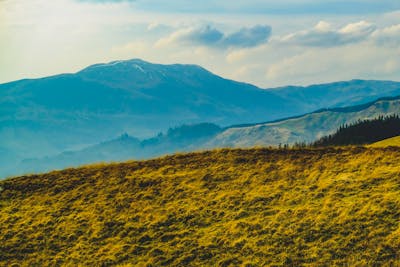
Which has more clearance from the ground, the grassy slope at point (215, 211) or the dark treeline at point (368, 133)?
the grassy slope at point (215, 211)

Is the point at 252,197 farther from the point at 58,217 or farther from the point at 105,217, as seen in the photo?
the point at 58,217

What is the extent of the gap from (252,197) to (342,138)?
559ft

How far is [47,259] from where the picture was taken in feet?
76.7

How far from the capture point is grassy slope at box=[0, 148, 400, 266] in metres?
21.9

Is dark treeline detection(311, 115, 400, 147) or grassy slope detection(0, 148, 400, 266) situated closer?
grassy slope detection(0, 148, 400, 266)

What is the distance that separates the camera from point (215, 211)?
85.9ft

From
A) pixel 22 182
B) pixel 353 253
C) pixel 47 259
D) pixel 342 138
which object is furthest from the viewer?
pixel 342 138

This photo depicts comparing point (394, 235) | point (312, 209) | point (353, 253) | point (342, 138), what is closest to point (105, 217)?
point (312, 209)

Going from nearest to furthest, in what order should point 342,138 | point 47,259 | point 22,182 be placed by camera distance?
1. point 47,259
2. point 22,182
3. point 342,138

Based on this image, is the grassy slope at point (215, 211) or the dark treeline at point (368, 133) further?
the dark treeline at point (368, 133)

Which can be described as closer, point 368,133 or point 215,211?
point 215,211

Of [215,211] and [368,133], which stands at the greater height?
[215,211]

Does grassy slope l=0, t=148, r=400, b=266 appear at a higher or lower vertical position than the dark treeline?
higher

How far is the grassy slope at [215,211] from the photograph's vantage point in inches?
863
